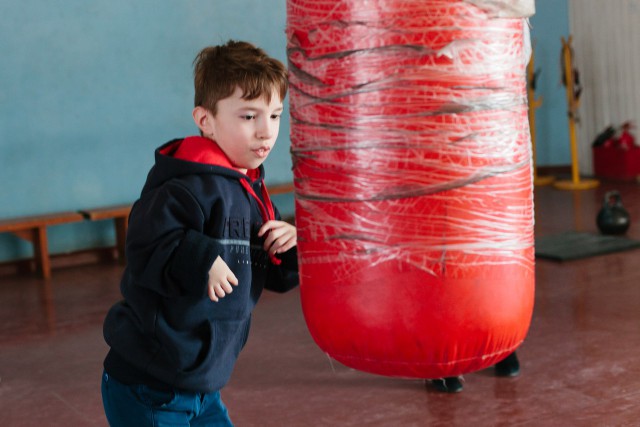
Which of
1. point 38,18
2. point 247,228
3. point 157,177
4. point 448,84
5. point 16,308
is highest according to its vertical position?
point 38,18

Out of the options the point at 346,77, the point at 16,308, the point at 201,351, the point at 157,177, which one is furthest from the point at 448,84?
the point at 16,308

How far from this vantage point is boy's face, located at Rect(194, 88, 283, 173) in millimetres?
1689

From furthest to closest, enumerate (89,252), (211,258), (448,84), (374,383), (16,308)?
1. (89,252)
2. (16,308)
3. (374,383)
4. (211,258)
5. (448,84)

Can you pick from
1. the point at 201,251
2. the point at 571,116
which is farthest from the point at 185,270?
the point at 571,116

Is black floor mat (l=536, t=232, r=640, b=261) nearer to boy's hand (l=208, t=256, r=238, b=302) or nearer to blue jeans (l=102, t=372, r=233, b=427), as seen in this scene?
blue jeans (l=102, t=372, r=233, b=427)

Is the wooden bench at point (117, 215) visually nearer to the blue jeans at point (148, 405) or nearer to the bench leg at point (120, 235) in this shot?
the bench leg at point (120, 235)

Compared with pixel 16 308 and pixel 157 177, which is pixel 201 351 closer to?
pixel 157 177

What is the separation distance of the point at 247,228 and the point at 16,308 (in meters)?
3.38

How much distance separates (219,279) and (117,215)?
4.38 metres

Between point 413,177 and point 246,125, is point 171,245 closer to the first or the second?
point 246,125

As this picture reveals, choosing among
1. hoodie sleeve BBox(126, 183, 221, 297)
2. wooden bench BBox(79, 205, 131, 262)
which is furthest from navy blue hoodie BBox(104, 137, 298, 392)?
wooden bench BBox(79, 205, 131, 262)

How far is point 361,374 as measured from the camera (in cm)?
335

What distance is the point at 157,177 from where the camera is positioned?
1.75 metres

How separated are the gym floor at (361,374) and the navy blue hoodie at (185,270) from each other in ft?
3.93
